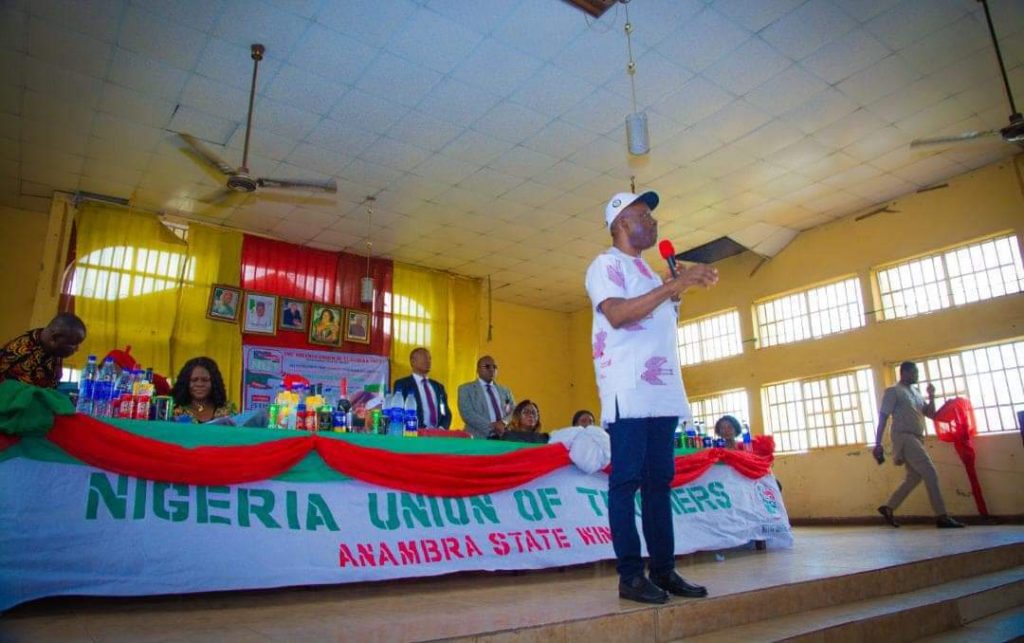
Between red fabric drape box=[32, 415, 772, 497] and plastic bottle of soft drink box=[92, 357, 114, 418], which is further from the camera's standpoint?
plastic bottle of soft drink box=[92, 357, 114, 418]

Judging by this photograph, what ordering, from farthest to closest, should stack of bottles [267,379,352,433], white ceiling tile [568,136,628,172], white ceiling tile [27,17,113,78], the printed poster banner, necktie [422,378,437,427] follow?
the printed poster banner → white ceiling tile [568,136,628,172] → necktie [422,378,437,427] → white ceiling tile [27,17,113,78] → stack of bottles [267,379,352,433]

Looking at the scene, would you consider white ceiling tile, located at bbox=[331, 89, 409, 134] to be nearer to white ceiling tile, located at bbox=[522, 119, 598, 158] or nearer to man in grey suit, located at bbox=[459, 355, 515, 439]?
white ceiling tile, located at bbox=[522, 119, 598, 158]

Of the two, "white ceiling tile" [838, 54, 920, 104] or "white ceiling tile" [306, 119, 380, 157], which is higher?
"white ceiling tile" [838, 54, 920, 104]

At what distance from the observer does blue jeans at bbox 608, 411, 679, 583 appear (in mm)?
2137

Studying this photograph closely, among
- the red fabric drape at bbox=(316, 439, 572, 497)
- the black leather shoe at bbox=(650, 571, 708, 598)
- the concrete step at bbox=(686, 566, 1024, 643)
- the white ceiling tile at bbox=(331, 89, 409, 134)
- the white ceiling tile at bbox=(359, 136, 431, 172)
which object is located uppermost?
the white ceiling tile at bbox=(331, 89, 409, 134)

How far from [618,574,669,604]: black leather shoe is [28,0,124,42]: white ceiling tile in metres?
4.99

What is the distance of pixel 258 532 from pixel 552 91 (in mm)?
4324

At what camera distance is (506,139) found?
6.07 meters

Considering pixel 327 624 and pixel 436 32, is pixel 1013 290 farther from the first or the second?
pixel 327 624

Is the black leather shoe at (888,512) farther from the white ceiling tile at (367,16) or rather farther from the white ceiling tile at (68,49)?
the white ceiling tile at (68,49)

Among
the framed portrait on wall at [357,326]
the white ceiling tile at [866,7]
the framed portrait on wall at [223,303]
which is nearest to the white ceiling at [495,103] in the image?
the white ceiling tile at [866,7]

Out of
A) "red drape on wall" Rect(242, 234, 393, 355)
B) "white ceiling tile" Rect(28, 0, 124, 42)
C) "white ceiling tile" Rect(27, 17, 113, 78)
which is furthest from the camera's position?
"red drape on wall" Rect(242, 234, 393, 355)

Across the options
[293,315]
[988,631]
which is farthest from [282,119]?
[988,631]

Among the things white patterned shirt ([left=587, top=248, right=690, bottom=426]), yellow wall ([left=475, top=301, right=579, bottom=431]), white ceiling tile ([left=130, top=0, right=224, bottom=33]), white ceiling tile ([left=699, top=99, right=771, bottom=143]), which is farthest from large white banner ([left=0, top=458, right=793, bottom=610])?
yellow wall ([left=475, top=301, right=579, bottom=431])
